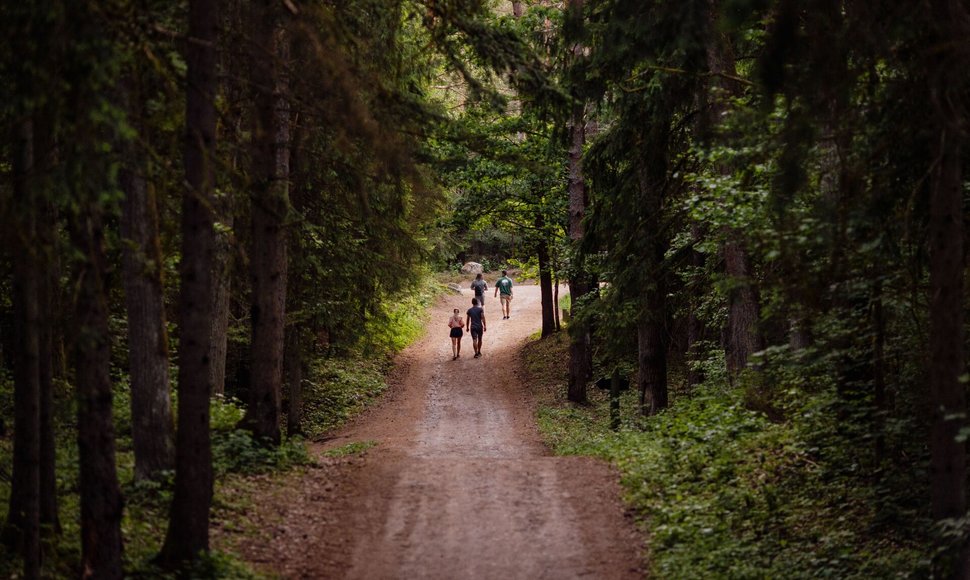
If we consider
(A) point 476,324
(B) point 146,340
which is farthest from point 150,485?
(A) point 476,324

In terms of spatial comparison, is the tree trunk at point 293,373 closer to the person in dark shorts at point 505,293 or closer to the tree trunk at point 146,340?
the tree trunk at point 146,340

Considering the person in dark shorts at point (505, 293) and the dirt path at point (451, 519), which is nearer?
the dirt path at point (451, 519)

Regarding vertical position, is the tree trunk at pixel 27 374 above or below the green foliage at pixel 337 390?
above

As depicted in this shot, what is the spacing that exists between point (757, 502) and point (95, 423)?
24.3ft

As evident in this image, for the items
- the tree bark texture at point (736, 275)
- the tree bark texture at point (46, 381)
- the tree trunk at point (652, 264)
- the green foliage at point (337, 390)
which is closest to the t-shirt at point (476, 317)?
the green foliage at point (337, 390)

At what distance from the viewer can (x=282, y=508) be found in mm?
11148

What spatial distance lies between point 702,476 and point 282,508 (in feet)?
17.8

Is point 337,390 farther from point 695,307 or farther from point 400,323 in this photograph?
point 695,307

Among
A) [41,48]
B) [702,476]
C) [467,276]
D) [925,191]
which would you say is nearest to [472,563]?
[702,476]

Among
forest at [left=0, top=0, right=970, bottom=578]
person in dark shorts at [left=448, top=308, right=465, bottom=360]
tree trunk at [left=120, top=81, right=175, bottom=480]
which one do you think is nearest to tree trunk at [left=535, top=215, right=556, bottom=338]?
person in dark shorts at [left=448, top=308, right=465, bottom=360]

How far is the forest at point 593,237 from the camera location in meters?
7.45

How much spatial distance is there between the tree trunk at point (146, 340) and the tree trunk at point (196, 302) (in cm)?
179

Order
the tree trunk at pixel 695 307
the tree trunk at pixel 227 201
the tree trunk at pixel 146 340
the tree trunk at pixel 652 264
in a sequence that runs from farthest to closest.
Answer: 1. the tree trunk at pixel 695 307
2. the tree trunk at pixel 652 264
3. the tree trunk at pixel 227 201
4. the tree trunk at pixel 146 340

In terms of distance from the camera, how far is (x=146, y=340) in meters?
10.4
